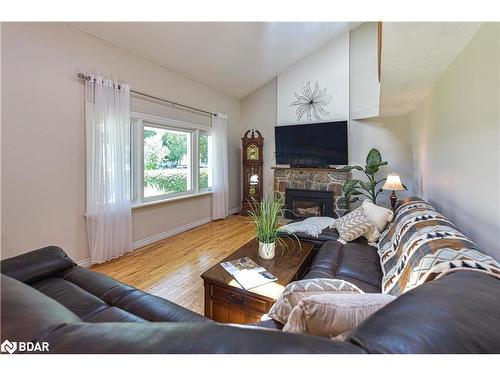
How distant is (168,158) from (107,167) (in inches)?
45.8

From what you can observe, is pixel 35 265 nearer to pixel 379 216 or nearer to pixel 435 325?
pixel 435 325

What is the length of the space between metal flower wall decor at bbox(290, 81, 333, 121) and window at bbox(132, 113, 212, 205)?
193 cm

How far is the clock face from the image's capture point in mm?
5020

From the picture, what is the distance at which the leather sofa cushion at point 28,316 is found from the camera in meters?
0.59

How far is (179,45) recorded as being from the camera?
3141 millimetres

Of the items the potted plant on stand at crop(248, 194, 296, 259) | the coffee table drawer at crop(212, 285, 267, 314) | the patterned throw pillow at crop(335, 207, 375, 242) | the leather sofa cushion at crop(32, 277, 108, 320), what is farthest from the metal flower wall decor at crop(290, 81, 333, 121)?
the leather sofa cushion at crop(32, 277, 108, 320)

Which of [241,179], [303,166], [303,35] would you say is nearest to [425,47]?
Answer: [303,35]

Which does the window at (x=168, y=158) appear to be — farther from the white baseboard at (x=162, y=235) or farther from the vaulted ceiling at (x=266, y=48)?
the vaulted ceiling at (x=266, y=48)

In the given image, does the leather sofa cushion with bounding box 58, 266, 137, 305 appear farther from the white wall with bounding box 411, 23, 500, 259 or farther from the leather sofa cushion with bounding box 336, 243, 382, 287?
the white wall with bounding box 411, 23, 500, 259

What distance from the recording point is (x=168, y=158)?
3793 millimetres

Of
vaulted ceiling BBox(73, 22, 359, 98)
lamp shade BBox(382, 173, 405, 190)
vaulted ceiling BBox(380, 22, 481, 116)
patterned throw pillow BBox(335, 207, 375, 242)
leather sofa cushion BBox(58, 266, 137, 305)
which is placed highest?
vaulted ceiling BBox(73, 22, 359, 98)

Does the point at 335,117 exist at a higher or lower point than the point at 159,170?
higher
